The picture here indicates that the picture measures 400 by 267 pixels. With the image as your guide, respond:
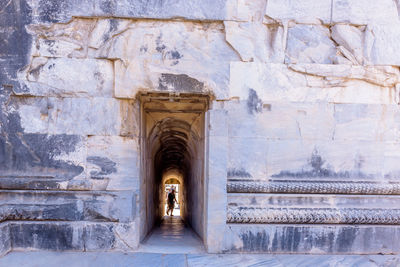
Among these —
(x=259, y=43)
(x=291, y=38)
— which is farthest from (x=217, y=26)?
(x=291, y=38)

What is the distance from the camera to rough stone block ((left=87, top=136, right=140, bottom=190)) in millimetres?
3742

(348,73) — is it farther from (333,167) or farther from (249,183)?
(249,183)

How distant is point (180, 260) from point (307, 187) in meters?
2.10

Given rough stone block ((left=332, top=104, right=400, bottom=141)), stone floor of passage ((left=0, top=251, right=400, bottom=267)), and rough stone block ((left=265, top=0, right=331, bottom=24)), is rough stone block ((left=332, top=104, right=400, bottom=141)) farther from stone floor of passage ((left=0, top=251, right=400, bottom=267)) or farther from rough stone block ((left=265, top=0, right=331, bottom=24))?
stone floor of passage ((left=0, top=251, right=400, bottom=267))

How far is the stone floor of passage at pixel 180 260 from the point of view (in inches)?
130

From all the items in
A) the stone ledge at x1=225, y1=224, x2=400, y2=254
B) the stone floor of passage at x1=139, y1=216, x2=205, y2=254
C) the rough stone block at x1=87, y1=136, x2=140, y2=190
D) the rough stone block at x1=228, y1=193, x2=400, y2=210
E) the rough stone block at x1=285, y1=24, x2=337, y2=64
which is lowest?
the stone floor of passage at x1=139, y1=216, x2=205, y2=254

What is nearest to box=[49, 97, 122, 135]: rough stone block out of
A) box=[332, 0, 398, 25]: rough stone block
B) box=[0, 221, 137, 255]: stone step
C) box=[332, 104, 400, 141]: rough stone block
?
box=[0, 221, 137, 255]: stone step

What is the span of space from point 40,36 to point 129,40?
1.30 m

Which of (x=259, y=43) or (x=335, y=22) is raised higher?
(x=335, y=22)

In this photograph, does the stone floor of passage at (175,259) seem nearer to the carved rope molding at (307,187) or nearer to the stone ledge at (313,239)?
the stone ledge at (313,239)

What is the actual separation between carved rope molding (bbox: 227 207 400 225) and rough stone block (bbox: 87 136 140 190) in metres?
1.62

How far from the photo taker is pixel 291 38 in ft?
12.6

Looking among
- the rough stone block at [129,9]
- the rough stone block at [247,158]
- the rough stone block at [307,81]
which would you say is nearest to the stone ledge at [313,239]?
the rough stone block at [247,158]

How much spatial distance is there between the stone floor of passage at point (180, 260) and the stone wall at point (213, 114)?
5.2 inches
